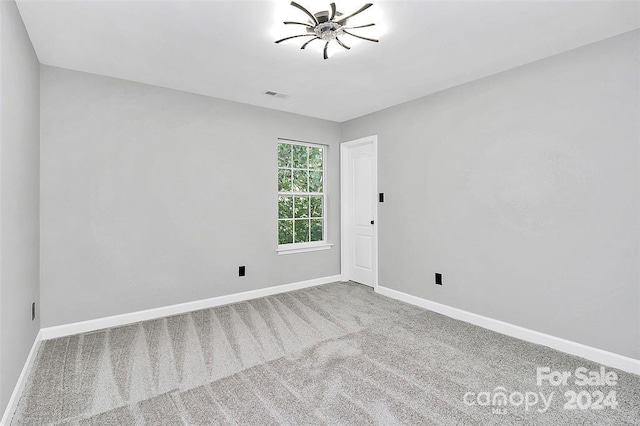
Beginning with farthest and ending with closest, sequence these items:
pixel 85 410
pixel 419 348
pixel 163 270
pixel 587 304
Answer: pixel 163 270, pixel 419 348, pixel 587 304, pixel 85 410

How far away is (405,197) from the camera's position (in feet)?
13.0

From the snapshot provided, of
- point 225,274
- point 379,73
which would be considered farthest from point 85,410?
point 379,73

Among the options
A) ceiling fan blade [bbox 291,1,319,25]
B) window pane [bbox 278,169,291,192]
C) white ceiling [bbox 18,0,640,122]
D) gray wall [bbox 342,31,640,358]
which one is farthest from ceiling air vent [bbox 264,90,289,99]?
ceiling fan blade [bbox 291,1,319,25]

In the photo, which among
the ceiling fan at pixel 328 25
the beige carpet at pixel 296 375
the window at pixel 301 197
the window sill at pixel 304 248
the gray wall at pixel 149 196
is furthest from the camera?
the window at pixel 301 197

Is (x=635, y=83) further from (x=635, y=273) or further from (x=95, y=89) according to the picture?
(x=95, y=89)

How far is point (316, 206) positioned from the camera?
15.8 feet

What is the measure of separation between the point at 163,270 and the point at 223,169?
131cm

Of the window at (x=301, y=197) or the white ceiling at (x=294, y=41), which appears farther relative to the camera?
the window at (x=301, y=197)

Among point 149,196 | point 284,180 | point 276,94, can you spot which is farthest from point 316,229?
point 149,196

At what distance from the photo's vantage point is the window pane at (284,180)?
14.6 ft

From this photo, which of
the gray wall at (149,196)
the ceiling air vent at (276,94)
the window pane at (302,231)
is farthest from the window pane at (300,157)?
the ceiling air vent at (276,94)

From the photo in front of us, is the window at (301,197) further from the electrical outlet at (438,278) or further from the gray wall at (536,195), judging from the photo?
the electrical outlet at (438,278)

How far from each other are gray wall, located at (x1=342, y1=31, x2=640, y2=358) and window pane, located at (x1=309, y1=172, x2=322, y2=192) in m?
1.33

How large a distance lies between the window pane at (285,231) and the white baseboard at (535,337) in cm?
170
